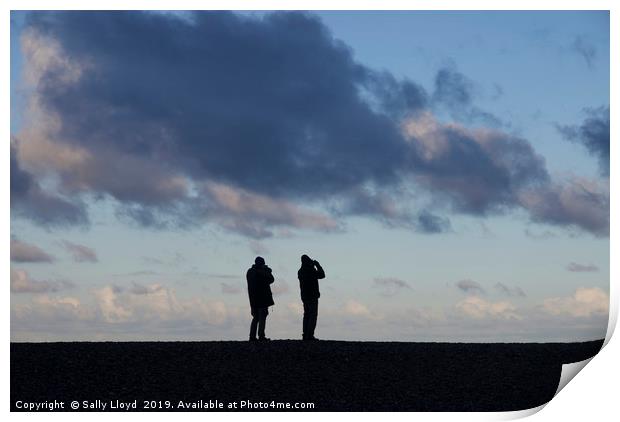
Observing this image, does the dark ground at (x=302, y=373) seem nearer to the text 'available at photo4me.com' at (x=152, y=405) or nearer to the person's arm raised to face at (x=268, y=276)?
the text 'available at photo4me.com' at (x=152, y=405)

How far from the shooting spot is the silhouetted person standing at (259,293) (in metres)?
30.0

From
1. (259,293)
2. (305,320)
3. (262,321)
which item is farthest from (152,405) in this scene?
(305,320)

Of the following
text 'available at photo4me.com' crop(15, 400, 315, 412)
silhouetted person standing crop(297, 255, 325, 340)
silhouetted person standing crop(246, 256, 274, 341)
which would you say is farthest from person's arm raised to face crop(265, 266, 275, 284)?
text 'available at photo4me.com' crop(15, 400, 315, 412)

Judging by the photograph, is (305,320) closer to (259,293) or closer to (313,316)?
(313,316)

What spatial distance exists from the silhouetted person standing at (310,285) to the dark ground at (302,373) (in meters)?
0.89

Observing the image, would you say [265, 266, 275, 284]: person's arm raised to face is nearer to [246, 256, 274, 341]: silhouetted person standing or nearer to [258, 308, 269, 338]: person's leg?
[246, 256, 274, 341]: silhouetted person standing

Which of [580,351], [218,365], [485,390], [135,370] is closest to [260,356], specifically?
[218,365]

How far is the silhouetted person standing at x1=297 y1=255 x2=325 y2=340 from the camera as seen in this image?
2995 cm

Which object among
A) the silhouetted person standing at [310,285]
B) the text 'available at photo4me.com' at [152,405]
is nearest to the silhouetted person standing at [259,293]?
the silhouetted person standing at [310,285]

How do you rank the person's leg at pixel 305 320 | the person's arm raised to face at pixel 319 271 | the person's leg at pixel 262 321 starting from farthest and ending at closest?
1. the person's leg at pixel 262 321
2. the person's leg at pixel 305 320
3. the person's arm raised to face at pixel 319 271

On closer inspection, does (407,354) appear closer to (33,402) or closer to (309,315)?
(309,315)

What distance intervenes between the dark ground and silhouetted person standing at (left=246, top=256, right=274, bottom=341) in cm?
96

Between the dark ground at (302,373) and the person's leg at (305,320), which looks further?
the person's leg at (305,320)
